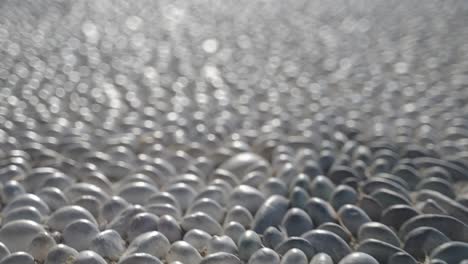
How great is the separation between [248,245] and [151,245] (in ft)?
0.54

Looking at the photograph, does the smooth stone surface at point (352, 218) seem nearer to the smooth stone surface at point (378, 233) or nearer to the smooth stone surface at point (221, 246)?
the smooth stone surface at point (378, 233)

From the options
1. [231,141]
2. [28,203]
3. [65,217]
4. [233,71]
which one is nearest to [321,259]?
[65,217]

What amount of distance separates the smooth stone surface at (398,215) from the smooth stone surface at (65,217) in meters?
0.56

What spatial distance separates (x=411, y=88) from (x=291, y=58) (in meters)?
0.59

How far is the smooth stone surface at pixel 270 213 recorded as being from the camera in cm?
122

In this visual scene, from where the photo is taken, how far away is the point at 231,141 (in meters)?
1.73

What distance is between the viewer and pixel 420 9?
3693 mm

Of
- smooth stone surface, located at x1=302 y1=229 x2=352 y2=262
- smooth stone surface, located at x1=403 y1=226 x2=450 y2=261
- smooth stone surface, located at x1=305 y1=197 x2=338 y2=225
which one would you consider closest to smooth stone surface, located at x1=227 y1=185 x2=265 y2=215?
smooth stone surface, located at x1=305 y1=197 x2=338 y2=225

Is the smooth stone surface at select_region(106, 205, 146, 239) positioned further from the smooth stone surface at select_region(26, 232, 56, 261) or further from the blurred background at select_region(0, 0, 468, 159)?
the blurred background at select_region(0, 0, 468, 159)

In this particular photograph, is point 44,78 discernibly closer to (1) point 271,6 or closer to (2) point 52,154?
(2) point 52,154

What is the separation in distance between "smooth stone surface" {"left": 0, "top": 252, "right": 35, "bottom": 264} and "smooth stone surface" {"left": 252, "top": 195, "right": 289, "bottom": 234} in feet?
1.34

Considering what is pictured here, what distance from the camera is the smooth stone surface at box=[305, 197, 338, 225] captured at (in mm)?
1244

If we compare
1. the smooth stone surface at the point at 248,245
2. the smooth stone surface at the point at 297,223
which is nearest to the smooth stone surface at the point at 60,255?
the smooth stone surface at the point at 248,245

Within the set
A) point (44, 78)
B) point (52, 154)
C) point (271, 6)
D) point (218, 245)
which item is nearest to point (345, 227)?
point (218, 245)
